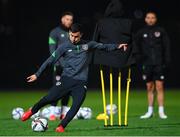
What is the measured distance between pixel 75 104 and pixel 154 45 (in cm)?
402

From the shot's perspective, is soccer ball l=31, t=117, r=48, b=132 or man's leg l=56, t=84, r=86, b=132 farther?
soccer ball l=31, t=117, r=48, b=132

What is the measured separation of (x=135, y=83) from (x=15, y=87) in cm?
471

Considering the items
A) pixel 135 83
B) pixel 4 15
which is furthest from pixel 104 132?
pixel 4 15

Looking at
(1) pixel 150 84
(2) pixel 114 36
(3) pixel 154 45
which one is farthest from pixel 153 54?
(2) pixel 114 36

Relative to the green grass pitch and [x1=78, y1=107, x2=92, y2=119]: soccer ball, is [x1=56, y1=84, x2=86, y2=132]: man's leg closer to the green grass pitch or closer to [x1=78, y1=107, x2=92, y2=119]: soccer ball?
the green grass pitch

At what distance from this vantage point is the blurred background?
29266 mm

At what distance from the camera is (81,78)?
13.2 m

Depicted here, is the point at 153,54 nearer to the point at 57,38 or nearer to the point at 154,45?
the point at 154,45

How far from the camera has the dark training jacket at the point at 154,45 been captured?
16438mm

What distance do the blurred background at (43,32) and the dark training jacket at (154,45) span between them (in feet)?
39.4

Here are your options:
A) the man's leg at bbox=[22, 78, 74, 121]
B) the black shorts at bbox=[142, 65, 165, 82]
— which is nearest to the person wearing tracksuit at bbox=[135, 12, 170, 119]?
the black shorts at bbox=[142, 65, 165, 82]

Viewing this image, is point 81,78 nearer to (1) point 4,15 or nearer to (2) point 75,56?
(2) point 75,56

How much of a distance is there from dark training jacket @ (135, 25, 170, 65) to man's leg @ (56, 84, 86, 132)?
142 inches

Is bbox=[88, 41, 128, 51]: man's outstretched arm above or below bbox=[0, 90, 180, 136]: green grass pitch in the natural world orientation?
above
